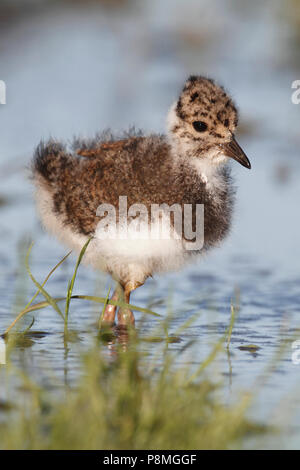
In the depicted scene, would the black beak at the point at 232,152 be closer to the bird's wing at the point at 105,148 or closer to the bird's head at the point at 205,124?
the bird's head at the point at 205,124

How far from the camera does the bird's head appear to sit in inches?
188

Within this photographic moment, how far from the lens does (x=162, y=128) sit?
5.10m

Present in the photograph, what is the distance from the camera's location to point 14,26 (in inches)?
379

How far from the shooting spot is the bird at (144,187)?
4566 mm

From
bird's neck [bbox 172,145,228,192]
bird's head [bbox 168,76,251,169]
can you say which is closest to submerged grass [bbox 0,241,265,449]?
bird's neck [bbox 172,145,228,192]

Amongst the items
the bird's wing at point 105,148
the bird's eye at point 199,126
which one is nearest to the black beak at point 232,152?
the bird's eye at point 199,126

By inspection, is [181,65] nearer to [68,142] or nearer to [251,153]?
[251,153]

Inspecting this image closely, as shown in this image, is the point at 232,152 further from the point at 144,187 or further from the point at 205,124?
the point at 144,187

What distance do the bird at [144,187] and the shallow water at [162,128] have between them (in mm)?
245

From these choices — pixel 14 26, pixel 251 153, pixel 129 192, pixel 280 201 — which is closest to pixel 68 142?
pixel 129 192

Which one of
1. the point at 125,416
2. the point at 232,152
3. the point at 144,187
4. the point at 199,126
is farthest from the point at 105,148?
the point at 125,416

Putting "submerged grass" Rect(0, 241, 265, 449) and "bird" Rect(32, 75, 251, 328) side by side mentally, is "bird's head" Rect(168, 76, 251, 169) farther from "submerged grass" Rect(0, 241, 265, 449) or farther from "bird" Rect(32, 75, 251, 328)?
"submerged grass" Rect(0, 241, 265, 449)

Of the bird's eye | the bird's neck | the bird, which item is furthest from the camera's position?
the bird's eye
